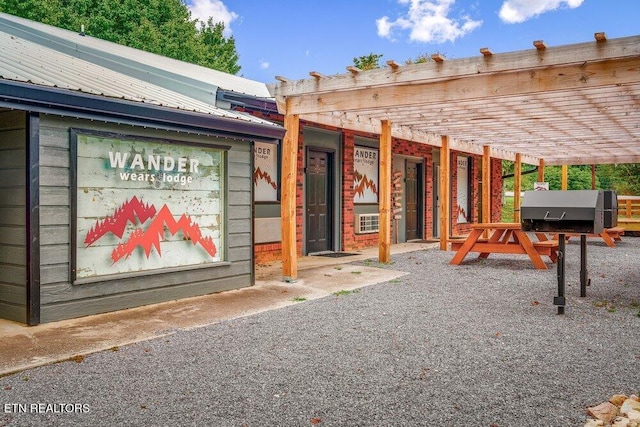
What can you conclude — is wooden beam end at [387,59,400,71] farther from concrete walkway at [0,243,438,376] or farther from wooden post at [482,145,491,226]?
wooden post at [482,145,491,226]

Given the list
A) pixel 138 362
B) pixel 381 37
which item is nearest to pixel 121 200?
pixel 138 362

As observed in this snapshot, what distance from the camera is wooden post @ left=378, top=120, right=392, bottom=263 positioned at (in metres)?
9.42

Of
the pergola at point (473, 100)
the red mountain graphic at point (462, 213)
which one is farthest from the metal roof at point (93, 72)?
the red mountain graphic at point (462, 213)

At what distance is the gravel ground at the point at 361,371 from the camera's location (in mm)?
3113

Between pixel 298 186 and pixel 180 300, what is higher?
pixel 298 186

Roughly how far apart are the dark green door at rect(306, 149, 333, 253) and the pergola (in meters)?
1.70

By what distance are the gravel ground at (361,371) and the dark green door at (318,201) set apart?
199 inches

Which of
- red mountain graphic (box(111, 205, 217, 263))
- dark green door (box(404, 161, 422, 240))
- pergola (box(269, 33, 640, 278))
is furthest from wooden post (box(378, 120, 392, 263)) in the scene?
dark green door (box(404, 161, 422, 240))

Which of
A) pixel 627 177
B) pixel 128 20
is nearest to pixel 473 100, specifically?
pixel 128 20

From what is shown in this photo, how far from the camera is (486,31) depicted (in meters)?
118

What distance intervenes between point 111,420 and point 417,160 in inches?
504

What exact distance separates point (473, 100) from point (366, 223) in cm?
610

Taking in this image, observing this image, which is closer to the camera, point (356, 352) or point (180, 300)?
point (356, 352)

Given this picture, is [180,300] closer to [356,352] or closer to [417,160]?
[356,352]
